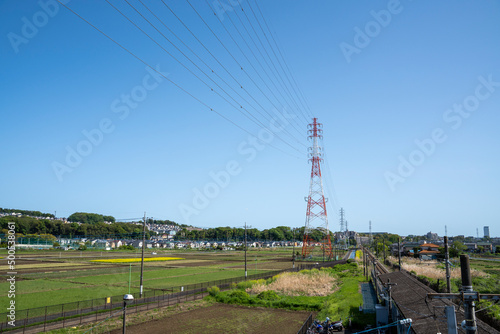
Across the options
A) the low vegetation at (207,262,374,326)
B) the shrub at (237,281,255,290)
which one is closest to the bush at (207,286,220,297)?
the low vegetation at (207,262,374,326)

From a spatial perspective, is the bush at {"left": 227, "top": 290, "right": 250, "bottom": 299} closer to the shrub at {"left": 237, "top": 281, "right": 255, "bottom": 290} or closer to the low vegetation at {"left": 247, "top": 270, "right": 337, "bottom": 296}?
the low vegetation at {"left": 247, "top": 270, "right": 337, "bottom": 296}

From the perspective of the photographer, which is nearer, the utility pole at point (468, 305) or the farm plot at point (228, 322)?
the utility pole at point (468, 305)

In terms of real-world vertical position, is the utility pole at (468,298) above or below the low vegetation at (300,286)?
above

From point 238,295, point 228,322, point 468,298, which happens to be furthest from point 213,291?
point 468,298

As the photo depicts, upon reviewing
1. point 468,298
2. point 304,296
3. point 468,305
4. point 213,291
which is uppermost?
point 468,298

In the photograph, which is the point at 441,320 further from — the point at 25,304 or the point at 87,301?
the point at 25,304

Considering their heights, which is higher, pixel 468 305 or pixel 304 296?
pixel 468 305

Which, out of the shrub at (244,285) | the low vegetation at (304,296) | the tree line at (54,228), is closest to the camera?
the low vegetation at (304,296)

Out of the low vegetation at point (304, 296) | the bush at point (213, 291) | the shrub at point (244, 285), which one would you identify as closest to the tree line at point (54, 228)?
the shrub at point (244, 285)

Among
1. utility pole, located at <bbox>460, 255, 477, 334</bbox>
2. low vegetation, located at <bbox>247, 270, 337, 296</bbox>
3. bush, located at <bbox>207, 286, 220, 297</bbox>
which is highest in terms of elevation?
utility pole, located at <bbox>460, 255, 477, 334</bbox>

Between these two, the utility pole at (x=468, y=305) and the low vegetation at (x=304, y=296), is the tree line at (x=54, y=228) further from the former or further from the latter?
the utility pole at (x=468, y=305)

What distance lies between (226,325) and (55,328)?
12.0 meters

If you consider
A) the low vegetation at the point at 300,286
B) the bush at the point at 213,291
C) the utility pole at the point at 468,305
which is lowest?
the low vegetation at the point at 300,286

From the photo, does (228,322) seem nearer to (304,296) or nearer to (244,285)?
(304,296)
